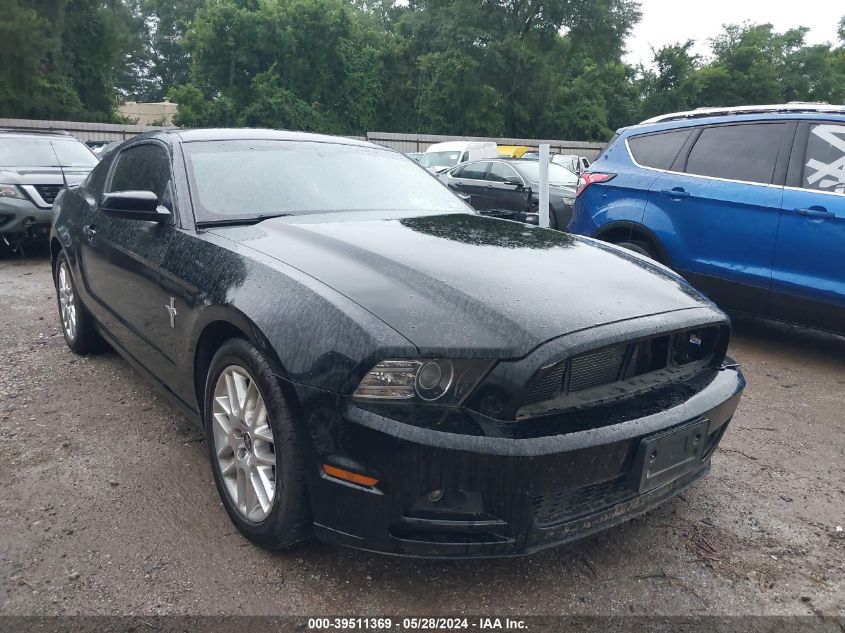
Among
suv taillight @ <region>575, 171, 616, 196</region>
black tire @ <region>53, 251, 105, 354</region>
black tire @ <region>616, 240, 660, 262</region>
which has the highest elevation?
suv taillight @ <region>575, 171, 616, 196</region>

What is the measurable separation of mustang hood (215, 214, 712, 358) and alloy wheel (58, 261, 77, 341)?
87.7 inches

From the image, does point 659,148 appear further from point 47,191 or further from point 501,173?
point 501,173

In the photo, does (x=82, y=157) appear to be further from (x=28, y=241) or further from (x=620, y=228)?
(x=620, y=228)

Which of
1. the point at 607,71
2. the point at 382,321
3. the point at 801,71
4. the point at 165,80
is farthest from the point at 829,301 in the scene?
the point at 165,80

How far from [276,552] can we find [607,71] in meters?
43.1

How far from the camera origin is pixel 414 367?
2037 millimetres

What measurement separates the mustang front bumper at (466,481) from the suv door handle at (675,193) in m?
3.52

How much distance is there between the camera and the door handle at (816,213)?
14.9ft

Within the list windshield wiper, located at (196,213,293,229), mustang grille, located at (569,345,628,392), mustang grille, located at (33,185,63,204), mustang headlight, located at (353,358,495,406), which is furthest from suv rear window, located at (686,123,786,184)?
mustang grille, located at (33,185,63,204)

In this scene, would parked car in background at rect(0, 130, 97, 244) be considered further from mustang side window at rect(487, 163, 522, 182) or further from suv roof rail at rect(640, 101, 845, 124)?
mustang side window at rect(487, 163, 522, 182)

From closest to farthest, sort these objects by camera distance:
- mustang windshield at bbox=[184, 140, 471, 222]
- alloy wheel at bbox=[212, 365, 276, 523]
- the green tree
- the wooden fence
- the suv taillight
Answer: alloy wheel at bbox=[212, 365, 276, 523] → mustang windshield at bbox=[184, 140, 471, 222] → the suv taillight → the wooden fence → the green tree

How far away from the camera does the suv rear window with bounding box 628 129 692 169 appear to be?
5.50m

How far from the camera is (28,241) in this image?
27.1ft

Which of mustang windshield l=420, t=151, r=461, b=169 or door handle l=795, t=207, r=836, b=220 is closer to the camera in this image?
door handle l=795, t=207, r=836, b=220
